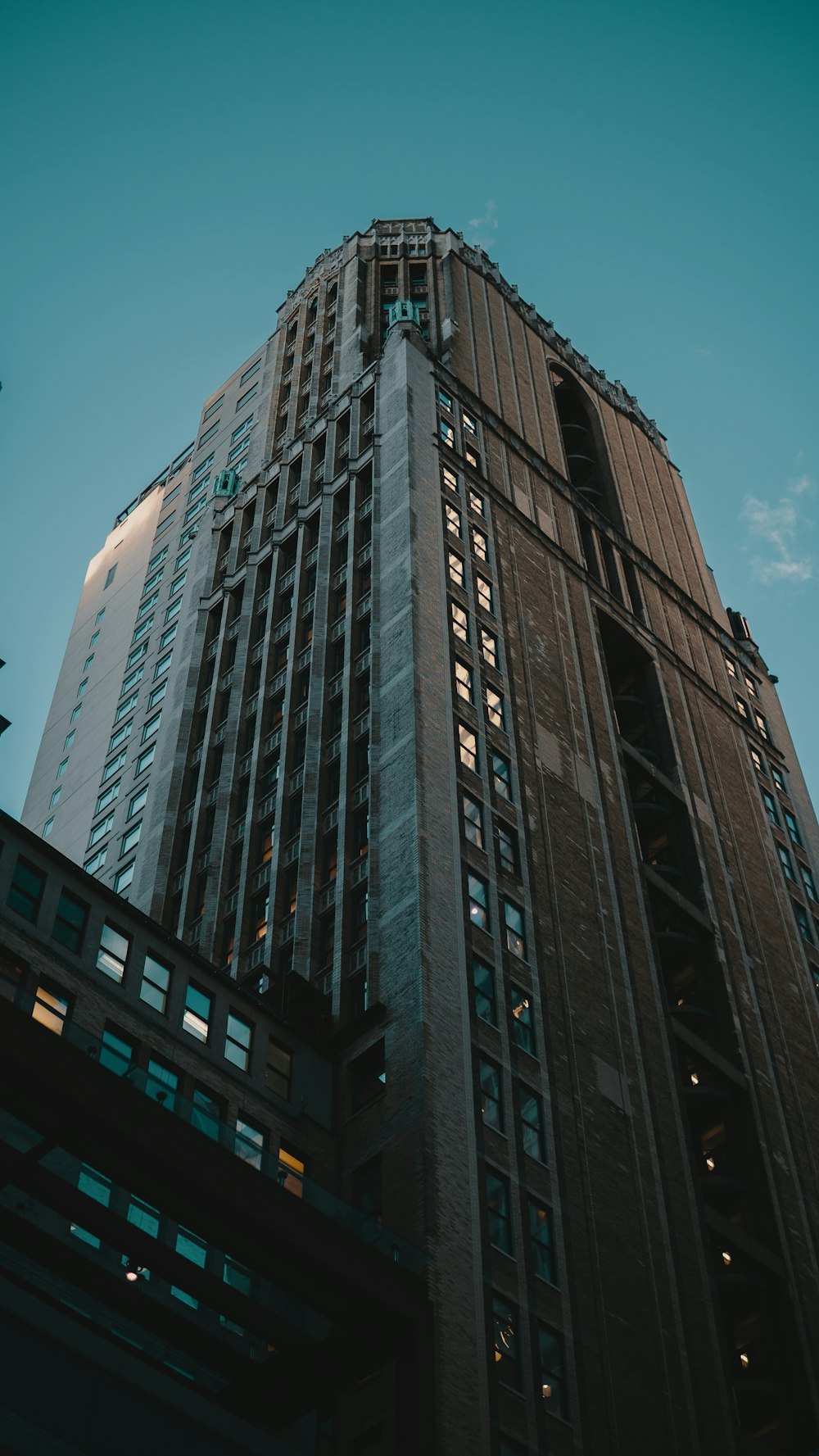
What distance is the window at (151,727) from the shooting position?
70.5 meters

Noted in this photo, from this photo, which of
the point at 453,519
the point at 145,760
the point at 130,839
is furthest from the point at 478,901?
the point at 145,760

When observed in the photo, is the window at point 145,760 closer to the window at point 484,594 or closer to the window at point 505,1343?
the window at point 484,594

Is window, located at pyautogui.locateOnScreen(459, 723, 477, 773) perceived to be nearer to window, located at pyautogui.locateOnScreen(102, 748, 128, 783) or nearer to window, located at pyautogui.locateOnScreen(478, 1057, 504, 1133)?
window, located at pyautogui.locateOnScreen(478, 1057, 504, 1133)

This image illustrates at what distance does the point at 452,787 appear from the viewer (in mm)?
50719

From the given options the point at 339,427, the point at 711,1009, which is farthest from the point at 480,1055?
the point at 339,427

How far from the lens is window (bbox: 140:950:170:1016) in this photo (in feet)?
137

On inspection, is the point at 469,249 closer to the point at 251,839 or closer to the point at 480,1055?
the point at 251,839

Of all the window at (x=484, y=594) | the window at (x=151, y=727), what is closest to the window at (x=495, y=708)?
the window at (x=484, y=594)

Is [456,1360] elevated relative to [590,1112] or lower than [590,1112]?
lower

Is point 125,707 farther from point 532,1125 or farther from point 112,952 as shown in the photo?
point 532,1125

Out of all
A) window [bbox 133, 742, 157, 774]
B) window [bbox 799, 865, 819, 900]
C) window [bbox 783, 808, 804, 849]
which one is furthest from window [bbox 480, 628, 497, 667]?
window [bbox 783, 808, 804, 849]

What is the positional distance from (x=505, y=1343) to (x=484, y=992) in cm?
1099

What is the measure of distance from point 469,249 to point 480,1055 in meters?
64.3

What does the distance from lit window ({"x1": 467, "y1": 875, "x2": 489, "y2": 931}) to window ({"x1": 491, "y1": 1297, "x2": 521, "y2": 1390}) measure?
12.7 meters
